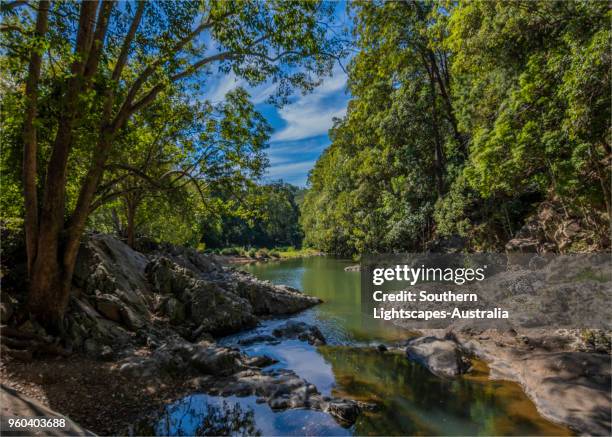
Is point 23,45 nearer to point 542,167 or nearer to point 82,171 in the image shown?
point 82,171

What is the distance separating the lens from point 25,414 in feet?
14.6

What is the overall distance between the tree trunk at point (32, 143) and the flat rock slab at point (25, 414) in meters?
3.43

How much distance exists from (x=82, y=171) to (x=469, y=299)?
14.9 metres

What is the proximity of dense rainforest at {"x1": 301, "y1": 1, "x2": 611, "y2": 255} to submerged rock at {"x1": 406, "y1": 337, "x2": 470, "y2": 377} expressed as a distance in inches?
296

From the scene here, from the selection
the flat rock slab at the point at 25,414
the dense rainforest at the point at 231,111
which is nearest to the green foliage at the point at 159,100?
the dense rainforest at the point at 231,111

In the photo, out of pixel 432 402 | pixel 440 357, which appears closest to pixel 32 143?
pixel 432 402

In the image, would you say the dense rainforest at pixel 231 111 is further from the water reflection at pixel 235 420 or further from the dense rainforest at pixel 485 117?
the water reflection at pixel 235 420

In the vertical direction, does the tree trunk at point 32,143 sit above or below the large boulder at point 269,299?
above

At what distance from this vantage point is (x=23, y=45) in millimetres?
4641

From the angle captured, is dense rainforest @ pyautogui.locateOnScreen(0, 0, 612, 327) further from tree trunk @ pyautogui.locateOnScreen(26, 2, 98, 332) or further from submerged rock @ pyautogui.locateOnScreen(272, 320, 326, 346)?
submerged rock @ pyautogui.locateOnScreen(272, 320, 326, 346)

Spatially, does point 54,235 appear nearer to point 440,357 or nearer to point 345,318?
point 440,357

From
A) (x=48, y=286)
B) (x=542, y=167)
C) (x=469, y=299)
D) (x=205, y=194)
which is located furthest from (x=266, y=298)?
(x=542, y=167)

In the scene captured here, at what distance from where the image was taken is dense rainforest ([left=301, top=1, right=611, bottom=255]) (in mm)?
9719

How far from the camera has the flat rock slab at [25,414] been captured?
13.2 ft
